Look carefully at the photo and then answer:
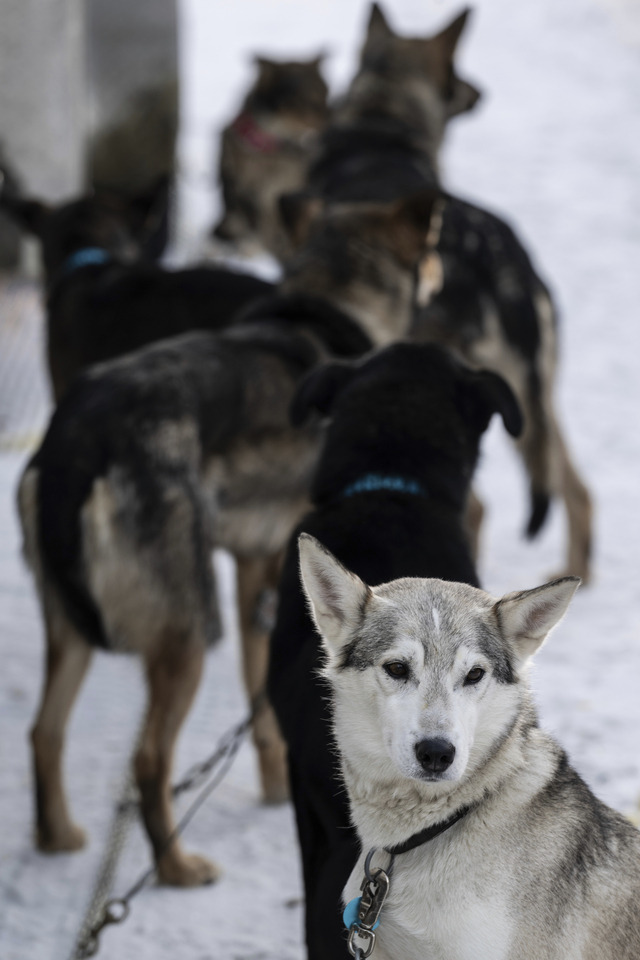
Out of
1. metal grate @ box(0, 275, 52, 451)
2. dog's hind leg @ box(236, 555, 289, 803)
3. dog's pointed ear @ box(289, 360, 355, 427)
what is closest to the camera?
dog's pointed ear @ box(289, 360, 355, 427)

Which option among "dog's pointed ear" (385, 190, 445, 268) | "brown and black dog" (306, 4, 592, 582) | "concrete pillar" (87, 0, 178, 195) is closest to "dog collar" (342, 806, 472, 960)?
"dog's pointed ear" (385, 190, 445, 268)

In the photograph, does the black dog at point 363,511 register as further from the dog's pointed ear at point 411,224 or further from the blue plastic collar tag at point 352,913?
the dog's pointed ear at point 411,224

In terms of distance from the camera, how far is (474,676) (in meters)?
1.90

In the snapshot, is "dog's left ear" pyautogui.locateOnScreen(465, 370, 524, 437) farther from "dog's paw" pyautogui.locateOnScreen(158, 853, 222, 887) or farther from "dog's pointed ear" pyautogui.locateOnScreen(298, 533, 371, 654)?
"dog's paw" pyautogui.locateOnScreen(158, 853, 222, 887)

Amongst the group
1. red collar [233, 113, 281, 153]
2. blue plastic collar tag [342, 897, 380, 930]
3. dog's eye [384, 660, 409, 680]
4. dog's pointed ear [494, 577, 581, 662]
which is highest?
dog's pointed ear [494, 577, 581, 662]

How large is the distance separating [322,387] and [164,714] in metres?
1.13

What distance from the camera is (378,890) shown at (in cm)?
193

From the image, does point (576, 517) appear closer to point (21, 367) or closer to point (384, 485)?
point (384, 485)

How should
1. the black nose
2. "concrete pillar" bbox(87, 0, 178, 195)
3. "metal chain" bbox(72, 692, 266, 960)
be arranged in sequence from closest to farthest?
the black nose
"metal chain" bbox(72, 692, 266, 960)
"concrete pillar" bbox(87, 0, 178, 195)

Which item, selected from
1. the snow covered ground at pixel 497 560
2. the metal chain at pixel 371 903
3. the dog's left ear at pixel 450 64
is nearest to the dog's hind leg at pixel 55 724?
the snow covered ground at pixel 497 560

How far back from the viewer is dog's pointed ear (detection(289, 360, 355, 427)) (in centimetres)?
306

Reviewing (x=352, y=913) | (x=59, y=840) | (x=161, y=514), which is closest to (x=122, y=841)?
(x=59, y=840)

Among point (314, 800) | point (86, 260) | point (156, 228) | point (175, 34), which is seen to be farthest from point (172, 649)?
point (175, 34)

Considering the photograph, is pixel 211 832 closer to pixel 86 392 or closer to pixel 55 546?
pixel 55 546
